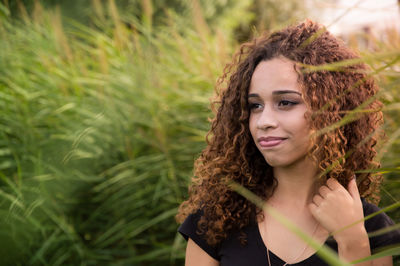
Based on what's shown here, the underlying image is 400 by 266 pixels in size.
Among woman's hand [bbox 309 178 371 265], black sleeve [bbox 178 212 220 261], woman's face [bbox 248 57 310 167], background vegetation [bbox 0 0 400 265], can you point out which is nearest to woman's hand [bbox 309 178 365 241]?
woman's hand [bbox 309 178 371 265]

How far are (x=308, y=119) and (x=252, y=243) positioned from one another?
1.59 ft

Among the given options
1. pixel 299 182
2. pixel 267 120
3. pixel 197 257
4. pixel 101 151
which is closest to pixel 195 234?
pixel 197 257

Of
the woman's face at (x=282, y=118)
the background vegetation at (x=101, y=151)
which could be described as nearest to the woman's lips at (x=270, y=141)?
the woman's face at (x=282, y=118)

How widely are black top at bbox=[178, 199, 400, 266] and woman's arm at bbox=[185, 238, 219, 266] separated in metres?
0.02

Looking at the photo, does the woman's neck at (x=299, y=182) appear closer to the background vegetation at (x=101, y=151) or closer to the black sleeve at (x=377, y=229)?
the black sleeve at (x=377, y=229)

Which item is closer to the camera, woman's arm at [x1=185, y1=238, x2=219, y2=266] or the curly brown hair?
the curly brown hair

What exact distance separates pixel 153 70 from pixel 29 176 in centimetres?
113

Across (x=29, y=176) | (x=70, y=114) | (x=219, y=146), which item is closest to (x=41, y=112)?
(x=70, y=114)

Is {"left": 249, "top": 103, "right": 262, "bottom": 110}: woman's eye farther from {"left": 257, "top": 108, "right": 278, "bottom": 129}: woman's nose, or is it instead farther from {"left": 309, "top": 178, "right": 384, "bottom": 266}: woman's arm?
{"left": 309, "top": 178, "right": 384, "bottom": 266}: woman's arm

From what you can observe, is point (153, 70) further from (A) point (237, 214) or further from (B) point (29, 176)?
(A) point (237, 214)

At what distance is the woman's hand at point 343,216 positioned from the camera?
133 cm

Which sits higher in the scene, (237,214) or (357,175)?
(357,175)

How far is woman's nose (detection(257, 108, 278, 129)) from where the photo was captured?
57.4 inches

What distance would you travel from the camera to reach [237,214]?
163 centimetres
